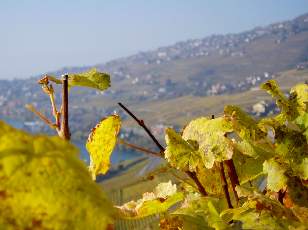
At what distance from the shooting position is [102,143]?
1.94 meters

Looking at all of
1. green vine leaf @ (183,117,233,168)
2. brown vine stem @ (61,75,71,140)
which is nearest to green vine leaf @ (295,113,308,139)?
green vine leaf @ (183,117,233,168)

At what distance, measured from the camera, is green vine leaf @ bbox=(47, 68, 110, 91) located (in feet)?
6.44

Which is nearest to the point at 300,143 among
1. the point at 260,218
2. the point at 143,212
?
the point at 260,218

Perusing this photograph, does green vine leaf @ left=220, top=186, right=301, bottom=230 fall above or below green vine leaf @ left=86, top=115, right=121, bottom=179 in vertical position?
below

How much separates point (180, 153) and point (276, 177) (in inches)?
15.8

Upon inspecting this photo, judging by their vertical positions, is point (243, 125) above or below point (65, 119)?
below

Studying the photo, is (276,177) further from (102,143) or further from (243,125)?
(102,143)

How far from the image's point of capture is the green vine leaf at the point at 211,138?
1.80m

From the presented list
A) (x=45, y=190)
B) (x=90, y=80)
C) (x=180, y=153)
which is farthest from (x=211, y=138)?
(x=45, y=190)

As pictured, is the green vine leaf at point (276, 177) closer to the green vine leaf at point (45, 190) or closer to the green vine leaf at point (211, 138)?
the green vine leaf at point (211, 138)

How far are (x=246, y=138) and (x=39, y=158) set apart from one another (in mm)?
1275

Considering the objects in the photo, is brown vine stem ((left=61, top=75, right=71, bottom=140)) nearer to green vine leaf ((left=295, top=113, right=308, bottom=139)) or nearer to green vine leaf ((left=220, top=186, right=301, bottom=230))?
green vine leaf ((left=220, top=186, right=301, bottom=230))

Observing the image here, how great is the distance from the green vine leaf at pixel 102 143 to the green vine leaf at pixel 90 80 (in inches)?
5.9

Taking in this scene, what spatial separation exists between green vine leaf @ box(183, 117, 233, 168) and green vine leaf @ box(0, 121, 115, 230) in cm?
100
